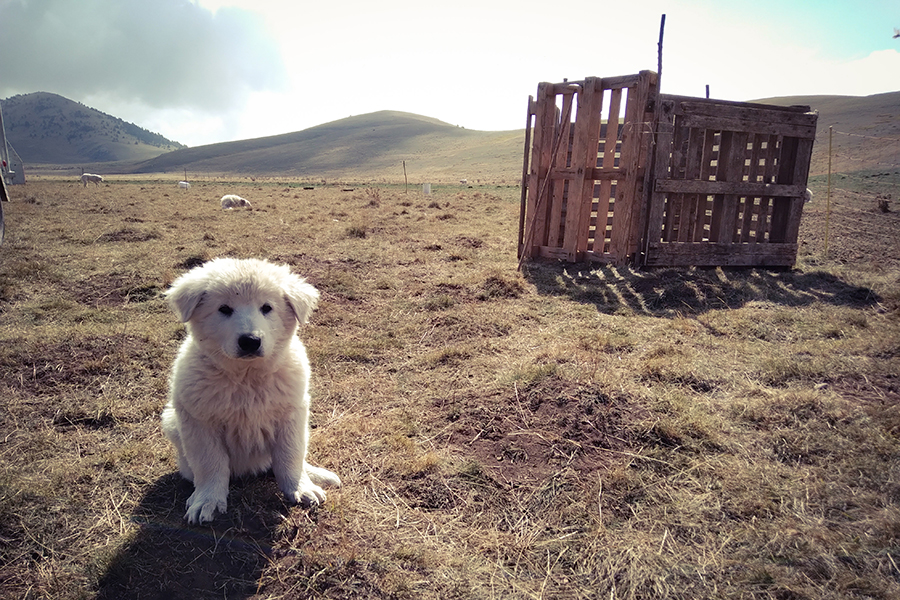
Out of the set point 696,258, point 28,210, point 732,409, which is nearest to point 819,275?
point 696,258

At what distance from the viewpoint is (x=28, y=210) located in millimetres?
18156

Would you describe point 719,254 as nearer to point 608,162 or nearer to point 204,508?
point 608,162

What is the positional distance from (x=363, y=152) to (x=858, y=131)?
91675mm

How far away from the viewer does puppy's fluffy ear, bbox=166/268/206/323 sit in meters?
3.11

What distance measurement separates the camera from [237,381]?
3.15m

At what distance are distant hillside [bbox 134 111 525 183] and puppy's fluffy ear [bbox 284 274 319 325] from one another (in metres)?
70.7

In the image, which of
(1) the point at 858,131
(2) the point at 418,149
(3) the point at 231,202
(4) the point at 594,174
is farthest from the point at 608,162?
(2) the point at 418,149

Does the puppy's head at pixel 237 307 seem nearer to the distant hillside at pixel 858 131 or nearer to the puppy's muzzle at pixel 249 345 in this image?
the puppy's muzzle at pixel 249 345

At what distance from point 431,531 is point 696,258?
808 cm

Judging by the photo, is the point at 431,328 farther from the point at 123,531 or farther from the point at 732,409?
the point at 123,531

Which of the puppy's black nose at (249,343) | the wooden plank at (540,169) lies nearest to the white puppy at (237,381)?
the puppy's black nose at (249,343)

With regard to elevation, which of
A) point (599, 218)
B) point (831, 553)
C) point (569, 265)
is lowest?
point (831, 553)

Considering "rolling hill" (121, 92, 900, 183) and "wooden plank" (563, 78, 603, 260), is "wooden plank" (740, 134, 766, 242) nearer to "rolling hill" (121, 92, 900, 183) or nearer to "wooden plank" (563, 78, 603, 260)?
"wooden plank" (563, 78, 603, 260)

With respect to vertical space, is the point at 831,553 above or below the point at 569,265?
below
